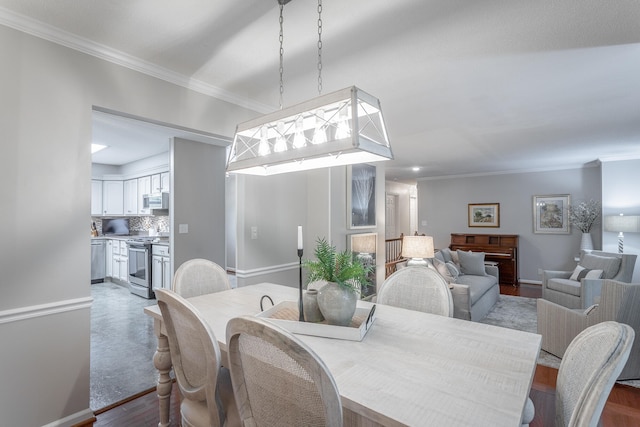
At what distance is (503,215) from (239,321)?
7.70m

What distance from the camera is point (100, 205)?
21.4ft

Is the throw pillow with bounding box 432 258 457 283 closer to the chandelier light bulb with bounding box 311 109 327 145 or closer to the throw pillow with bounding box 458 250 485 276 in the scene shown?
the throw pillow with bounding box 458 250 485 276

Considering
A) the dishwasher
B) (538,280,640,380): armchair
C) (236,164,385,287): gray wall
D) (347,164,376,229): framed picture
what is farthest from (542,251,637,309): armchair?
the dishwasher

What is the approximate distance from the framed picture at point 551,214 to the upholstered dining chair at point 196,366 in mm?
7364

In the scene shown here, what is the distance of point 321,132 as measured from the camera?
1.65 metres

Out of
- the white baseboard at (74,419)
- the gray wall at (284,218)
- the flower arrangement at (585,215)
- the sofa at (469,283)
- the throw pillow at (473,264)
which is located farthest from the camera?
the flower arrangement at (585,215)

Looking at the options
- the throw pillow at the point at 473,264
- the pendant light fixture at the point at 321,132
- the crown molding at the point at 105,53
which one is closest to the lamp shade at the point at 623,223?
the throw pillow at the point at 473,264

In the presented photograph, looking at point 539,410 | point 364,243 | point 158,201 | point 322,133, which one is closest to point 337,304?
point 322,133

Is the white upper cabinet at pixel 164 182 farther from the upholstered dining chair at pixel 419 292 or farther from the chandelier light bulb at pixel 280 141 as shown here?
the upholstered dining chair at pixel 419 292

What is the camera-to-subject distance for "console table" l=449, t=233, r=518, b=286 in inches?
261

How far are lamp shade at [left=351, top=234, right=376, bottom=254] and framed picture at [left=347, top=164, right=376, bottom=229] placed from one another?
147mm

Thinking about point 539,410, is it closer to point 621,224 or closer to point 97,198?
point 621,224

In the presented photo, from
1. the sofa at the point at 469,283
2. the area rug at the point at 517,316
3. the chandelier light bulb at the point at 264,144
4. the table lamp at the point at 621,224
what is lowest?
the area rug at the point at 517,316

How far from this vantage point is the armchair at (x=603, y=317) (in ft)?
8.18
